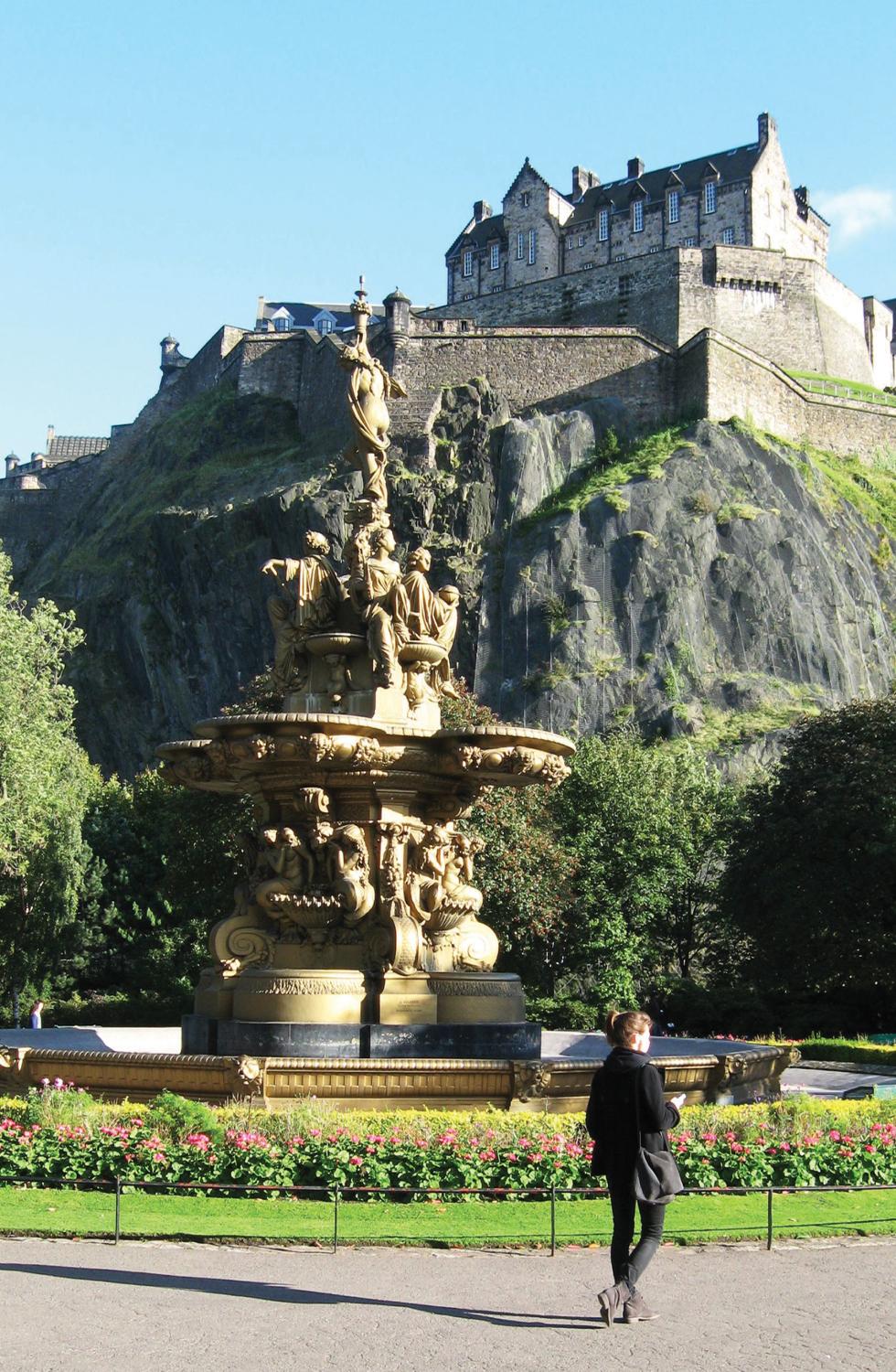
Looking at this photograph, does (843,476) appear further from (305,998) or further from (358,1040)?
(358,1040)

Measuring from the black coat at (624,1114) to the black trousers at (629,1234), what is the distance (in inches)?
3.9

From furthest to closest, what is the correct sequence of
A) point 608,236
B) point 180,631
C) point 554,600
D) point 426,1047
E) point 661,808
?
point 608,236 → point 180,631 → point 554,600 → point 661,808 → point 426,1047

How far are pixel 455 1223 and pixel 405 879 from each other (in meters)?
5.83

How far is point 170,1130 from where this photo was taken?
1174 centimetres

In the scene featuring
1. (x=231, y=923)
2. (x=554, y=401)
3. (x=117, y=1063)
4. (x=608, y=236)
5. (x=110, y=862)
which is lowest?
(x=117, y=1063)

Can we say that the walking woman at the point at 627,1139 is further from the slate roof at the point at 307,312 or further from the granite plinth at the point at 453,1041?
the slate roof at the point at 307,312

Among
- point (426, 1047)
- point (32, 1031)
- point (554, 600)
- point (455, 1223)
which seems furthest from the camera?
point (554, 600)

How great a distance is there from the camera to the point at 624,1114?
27.3ft

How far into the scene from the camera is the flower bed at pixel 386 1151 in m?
11.3

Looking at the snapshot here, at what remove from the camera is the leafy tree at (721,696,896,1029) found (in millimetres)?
35781

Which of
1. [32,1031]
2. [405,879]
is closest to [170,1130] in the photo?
[405,879]

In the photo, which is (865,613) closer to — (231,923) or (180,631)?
(180,631)

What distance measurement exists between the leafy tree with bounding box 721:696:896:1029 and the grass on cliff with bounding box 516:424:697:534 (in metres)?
39.7

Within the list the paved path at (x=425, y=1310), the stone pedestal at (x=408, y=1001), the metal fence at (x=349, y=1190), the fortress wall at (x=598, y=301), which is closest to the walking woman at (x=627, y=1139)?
the paved path at (x=425, y=1310)
